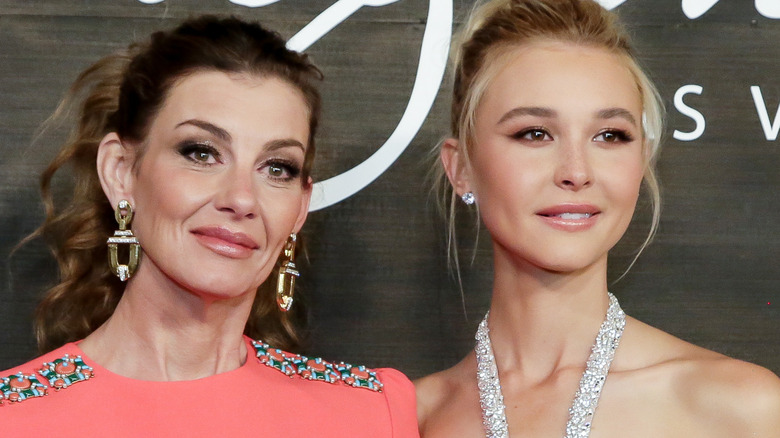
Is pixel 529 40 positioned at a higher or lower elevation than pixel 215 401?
higher

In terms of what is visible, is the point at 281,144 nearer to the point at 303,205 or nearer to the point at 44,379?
the point at 303,205

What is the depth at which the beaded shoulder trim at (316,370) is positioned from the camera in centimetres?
207

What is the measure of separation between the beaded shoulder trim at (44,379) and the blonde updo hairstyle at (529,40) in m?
0.93

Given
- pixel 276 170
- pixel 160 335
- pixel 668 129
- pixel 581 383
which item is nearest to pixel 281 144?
pixel 276 170

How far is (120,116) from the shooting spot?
2066 millimetres

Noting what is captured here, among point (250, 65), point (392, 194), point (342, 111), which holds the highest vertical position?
point (250, 65)

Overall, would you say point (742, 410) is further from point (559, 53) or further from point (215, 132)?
point (215, 132)

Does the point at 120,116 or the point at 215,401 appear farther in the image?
the point at 120,116

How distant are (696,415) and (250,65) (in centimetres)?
108

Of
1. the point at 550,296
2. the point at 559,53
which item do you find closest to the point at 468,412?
the point at 550,296

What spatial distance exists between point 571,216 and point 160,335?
32.8 inches

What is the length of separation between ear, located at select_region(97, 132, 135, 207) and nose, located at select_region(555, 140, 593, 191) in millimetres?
830

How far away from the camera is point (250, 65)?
2.02m

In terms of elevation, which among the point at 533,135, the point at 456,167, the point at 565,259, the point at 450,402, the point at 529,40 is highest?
the point at 529,40
